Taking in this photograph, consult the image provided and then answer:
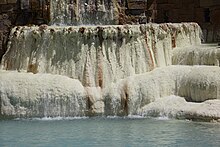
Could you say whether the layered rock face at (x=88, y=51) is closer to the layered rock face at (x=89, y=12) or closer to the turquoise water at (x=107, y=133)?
the turquoise water at (x=107, y=133)

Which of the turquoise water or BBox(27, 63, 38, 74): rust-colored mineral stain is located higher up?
BBox(27, 63, 38, 74): rust-colored mineral stain

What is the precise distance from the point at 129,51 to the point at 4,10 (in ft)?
12.4

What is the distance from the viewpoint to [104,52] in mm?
13320

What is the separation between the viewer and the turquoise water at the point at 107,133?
9125 millimetres

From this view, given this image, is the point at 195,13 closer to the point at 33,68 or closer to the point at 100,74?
the point at 100,74

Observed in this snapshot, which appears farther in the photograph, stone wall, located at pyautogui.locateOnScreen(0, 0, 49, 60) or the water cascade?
stone wall, located at pyautogui.locateOnScreen(0, 0, 49, 60)

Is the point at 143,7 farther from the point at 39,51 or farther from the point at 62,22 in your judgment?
the point at 39,51

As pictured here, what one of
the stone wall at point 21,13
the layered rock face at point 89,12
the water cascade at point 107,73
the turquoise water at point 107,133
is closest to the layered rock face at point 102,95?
the water cascade at point 107,73

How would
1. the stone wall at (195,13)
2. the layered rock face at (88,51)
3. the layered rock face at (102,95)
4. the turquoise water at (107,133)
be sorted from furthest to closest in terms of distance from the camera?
the stone wall at (195,13) → the layered rock face at (88,51) → the layered rock face at (102,95) → the turquoise water at (107,133)

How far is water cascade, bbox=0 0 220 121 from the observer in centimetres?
1230

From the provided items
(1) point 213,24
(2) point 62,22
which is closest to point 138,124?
(2) point 62,22

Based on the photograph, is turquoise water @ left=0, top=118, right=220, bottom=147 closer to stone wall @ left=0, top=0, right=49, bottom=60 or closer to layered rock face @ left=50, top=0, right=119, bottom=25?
stone wall @ left=0, top=0, right=49, bottom=60

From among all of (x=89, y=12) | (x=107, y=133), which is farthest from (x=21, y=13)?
(x=107, y=133)

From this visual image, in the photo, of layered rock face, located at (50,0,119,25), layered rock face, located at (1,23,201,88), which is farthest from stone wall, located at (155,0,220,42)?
layered rock face, located at (1,23,201,88)
